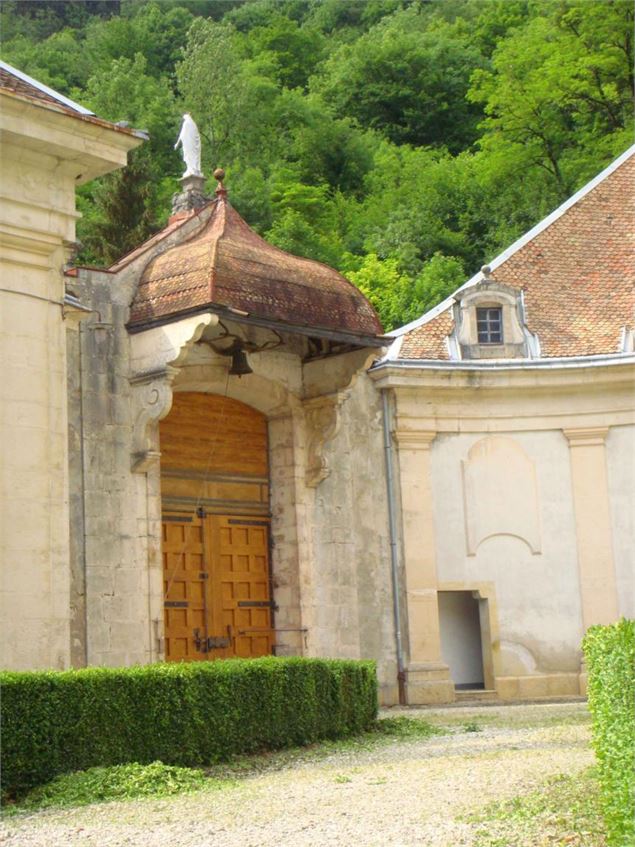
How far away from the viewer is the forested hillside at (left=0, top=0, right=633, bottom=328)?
A: 37719 mm

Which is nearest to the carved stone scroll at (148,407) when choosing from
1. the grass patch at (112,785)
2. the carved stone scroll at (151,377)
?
the carved stone scroll at (151,377)

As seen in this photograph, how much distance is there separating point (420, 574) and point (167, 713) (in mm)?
9681

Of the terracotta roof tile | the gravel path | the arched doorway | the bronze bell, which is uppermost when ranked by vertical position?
the terracotta roof tile

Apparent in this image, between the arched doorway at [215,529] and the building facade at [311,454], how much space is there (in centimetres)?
3

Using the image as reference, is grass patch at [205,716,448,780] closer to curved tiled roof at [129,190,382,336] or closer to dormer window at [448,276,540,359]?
curved tiled roof at [129,190,382,336]

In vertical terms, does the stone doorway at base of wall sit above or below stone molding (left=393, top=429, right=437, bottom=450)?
below

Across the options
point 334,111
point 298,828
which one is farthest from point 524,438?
point 334,111

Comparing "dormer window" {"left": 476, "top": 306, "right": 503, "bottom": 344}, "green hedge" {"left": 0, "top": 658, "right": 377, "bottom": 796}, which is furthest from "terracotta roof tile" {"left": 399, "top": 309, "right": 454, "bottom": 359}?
"green hedge" {"left": 0, "top": 658, "right": 377, "bottom": 796}

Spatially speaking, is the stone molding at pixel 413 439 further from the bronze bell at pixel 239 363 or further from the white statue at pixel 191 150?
the white statue at pixel 191 150

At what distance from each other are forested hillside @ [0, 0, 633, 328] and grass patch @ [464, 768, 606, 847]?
28.7m

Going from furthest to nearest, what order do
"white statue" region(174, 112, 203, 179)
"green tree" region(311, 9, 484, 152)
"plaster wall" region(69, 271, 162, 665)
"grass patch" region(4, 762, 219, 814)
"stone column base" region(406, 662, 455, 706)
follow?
"green tree" region(311, 9, 484, 152), "stone column base" region(406, 662, 455, 706), "white statue" region(174, 112, 203, 179), "plaster wall" region(69, 271, 162, 665), "grass patch" region(4, 762, 219, 814)

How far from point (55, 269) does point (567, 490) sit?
10.6 meters

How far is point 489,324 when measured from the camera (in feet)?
70.9

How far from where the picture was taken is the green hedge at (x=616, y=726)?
21.7 ft
